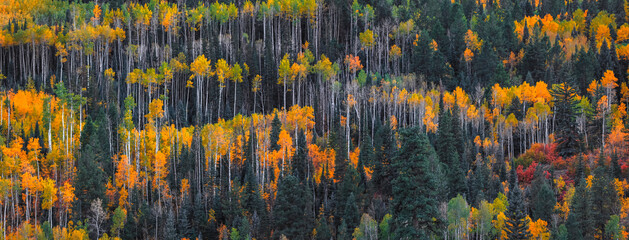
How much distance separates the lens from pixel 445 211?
73.8 meters

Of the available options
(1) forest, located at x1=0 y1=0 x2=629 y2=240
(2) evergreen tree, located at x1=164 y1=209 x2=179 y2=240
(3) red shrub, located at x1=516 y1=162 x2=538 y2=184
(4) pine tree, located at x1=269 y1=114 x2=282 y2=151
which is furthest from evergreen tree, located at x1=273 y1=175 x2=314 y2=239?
(3) red shrub, located at x1=516 y1=162 x2=538 y2=184

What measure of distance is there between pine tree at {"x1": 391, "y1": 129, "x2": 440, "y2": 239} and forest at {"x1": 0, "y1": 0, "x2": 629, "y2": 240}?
13 centimetres

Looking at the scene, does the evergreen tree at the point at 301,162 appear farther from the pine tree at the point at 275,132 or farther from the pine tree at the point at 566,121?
the pine tree at the point at 566,121

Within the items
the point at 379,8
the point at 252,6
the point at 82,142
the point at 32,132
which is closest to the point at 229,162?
the point at 82,142

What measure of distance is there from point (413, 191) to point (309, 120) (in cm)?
6484

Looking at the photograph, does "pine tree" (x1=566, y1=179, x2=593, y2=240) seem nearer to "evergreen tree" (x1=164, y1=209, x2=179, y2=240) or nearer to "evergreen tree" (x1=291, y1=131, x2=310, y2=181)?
"evergreen tree" (x1=291, y1=131, x2=310, y2=181)

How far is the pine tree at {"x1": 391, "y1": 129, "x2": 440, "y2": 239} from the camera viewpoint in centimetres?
4497

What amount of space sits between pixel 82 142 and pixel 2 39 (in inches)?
1587

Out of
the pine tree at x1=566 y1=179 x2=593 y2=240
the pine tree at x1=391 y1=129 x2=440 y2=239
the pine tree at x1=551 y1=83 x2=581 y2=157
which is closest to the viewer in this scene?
the pine tree at x1=391 y1=129 x2=440 y2=239

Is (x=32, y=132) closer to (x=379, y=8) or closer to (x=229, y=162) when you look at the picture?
(x=229, y=162)

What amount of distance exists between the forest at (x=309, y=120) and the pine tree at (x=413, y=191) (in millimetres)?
134

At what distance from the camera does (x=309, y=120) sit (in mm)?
109438

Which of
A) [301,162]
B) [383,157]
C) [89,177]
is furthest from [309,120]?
[89,177]

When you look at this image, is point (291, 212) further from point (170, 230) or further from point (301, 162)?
point (301, 162)
